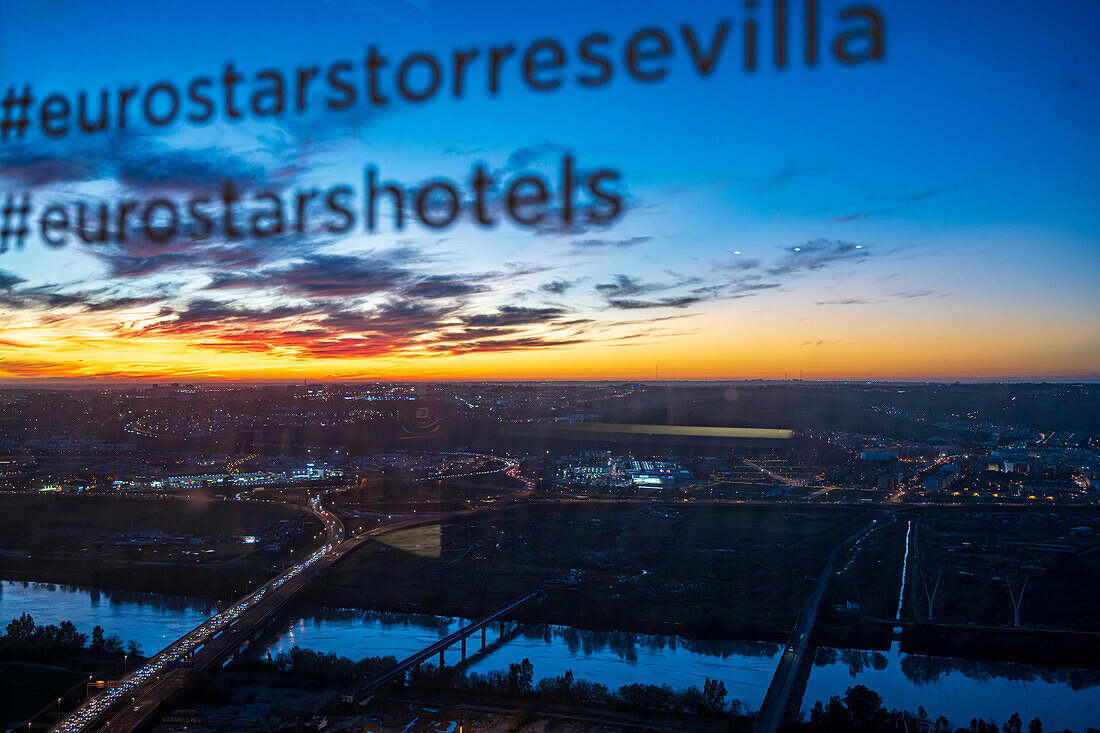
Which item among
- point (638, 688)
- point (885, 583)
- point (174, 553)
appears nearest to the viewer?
point (638, 688)

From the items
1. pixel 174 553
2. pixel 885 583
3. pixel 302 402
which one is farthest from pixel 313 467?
pixel 885 583

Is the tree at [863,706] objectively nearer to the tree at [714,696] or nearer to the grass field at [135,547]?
the tree at [714,696]

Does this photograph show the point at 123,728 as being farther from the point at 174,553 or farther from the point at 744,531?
the point at 744,531

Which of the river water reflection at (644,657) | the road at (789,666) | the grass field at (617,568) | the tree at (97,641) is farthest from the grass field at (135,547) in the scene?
the road at (789,666)

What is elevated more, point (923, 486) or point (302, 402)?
point (302, 402)

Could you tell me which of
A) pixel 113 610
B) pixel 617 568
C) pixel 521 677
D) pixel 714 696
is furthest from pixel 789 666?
pixel 113 610

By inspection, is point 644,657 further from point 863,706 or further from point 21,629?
point 21,629

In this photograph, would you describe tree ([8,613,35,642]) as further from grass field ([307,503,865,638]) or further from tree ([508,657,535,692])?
tree ([508,657,535,692])
